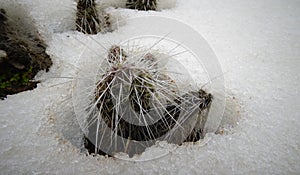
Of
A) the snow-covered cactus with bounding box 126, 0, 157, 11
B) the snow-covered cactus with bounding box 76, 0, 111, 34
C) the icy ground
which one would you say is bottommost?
the icy ground


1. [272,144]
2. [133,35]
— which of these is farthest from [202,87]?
[133,35]

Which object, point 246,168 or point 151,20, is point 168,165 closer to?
point 246,168

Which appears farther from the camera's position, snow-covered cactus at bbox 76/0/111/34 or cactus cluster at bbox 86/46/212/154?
snow-covered cactus at bbox 76/0/111/34

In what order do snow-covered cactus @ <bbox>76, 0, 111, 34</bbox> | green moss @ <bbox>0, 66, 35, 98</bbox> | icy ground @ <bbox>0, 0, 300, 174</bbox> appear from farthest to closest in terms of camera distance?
snow-covered cactus @ <bbox>76, 0, 111, 34</bbox>
green moss @ <bbox>0, 66, 35, 98</bbox>
icy ground @ <bbox>0, 0, 300, 174</bbox>

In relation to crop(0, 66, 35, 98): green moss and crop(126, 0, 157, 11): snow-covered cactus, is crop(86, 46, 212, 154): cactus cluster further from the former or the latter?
crop(126, 0, 157, 11): snow-covered cactus

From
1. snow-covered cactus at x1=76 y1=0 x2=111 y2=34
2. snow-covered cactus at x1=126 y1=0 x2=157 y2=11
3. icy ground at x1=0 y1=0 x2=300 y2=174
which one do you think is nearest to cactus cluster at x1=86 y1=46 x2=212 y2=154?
icy ground at x1=0 y1=0 x2=300 y2=174

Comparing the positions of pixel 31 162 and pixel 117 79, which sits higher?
pixel 117 79

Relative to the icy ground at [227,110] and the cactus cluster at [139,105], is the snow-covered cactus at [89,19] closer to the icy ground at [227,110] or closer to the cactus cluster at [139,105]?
the icy ground at [227,110]

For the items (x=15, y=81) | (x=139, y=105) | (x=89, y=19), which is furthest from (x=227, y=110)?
(x=15, y=81)
